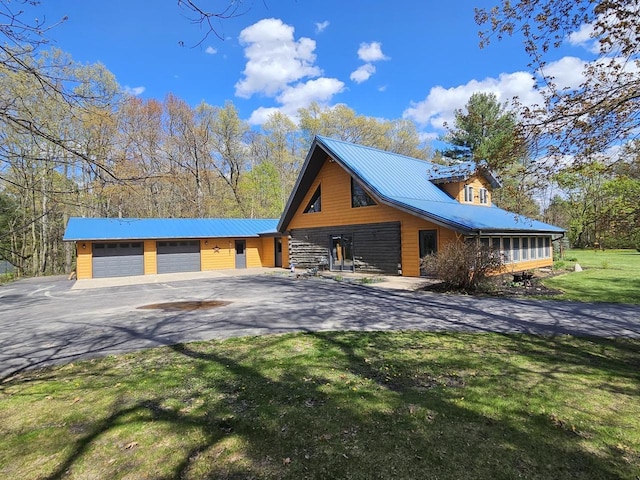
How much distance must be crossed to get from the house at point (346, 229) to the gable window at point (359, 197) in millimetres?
54

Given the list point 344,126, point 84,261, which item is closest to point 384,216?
point 84,261

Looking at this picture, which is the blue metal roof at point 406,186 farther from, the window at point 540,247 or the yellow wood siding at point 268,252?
the yellow wood siding at point 268,252

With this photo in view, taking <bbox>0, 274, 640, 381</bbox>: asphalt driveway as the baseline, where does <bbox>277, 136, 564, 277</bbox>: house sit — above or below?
above

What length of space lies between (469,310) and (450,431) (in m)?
6.54

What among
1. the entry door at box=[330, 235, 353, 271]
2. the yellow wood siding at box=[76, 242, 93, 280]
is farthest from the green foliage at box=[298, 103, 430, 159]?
the yellow wood siding at box=[76, 242, 93, 280]

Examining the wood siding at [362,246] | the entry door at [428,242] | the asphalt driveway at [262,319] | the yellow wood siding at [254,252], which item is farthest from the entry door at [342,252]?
the yellow wood siding at [254,252]

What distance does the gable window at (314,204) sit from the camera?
21.9 metres

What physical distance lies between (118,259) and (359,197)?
51.4 ft

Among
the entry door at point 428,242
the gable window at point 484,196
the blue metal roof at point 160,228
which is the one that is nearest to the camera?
the entry door at point 428,242

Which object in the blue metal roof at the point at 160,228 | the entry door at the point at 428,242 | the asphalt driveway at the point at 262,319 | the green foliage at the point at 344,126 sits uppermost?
the green foliage at the point at 344,126

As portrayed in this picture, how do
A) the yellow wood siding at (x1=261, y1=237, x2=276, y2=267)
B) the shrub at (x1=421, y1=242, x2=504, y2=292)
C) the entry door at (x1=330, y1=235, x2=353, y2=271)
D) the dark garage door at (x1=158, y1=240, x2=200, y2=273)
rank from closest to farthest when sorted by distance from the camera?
1. the shrub at (x1=421, y1=242, x2=504, y2=292)
2. the entry door at (x1=330, y1=235, x2=353, y2=271)
3. the dark garage door at (x1=158, y1=240, x2=200, y2=273)
4. the yellow wood siding at (x1=261, y1=237, x2=276, y2=267)

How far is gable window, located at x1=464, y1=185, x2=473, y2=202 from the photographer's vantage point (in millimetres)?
21609

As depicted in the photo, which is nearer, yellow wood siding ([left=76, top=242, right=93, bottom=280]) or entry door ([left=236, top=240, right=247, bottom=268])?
yellow wood siding ([left=76, top=242, right=93, bottom=280])

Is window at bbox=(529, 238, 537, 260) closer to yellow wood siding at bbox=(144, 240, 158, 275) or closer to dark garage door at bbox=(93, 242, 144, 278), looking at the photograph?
yellow wood siding at bbox=(144, 240, 158, 275)
